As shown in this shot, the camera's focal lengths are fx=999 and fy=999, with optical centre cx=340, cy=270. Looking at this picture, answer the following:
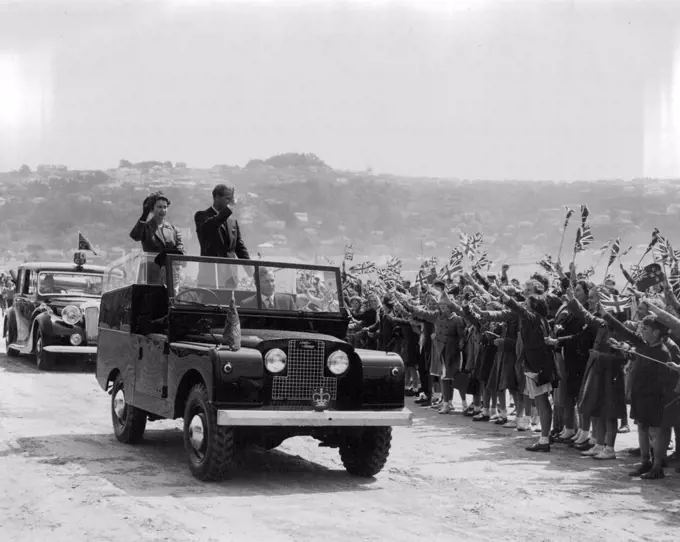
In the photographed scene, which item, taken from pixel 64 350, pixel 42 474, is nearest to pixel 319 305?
pixel 42 474

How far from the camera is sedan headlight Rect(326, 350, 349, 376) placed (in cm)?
879

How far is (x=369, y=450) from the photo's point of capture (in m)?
9.09

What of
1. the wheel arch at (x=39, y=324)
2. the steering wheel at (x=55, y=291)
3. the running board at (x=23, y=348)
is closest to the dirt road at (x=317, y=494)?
the wheel arch at (x=39, y=324)

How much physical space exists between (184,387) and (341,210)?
119565 millimetres

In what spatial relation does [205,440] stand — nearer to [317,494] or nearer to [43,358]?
[317,494]

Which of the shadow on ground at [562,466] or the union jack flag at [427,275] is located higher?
the union jack flag at [427,275]

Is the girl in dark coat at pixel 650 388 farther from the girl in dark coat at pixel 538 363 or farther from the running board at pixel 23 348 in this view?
the running board at pixel 23 348

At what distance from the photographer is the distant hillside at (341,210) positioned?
107 m

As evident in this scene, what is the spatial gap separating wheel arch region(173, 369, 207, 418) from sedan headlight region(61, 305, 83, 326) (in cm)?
1047

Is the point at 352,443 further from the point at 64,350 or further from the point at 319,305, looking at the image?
the point at 64,350

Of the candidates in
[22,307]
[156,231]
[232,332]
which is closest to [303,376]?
[232,332]

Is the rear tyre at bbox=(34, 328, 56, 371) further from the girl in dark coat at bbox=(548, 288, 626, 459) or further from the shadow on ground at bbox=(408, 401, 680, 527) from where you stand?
the girl in dark coat at bbox=(548, 288, 626, 459)

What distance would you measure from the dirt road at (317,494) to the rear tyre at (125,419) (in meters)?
0.14

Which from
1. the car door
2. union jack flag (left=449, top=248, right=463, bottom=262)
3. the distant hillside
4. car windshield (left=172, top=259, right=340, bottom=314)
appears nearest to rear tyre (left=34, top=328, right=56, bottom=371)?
the car door
